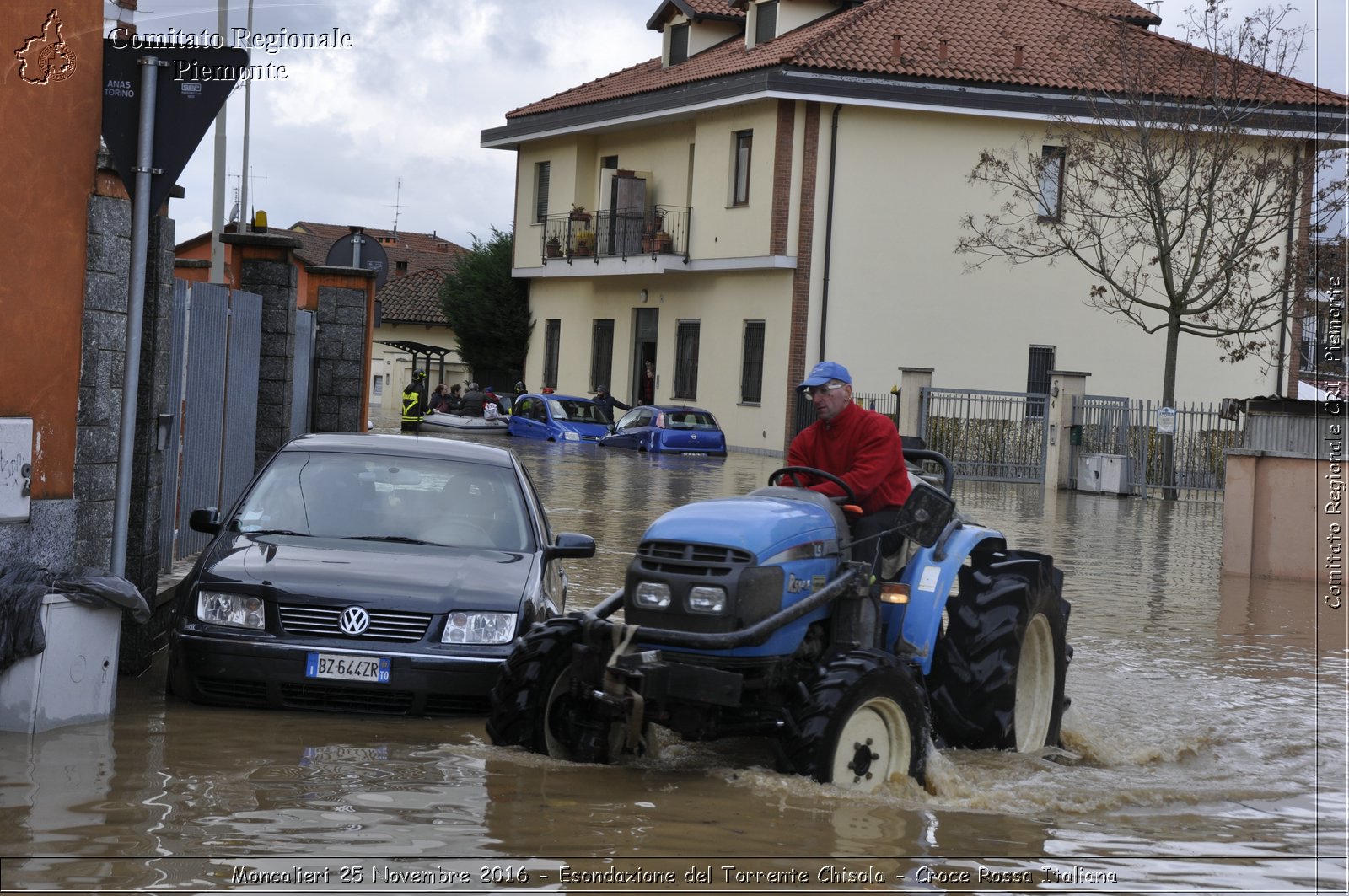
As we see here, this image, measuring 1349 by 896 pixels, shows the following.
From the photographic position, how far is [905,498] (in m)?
7.65

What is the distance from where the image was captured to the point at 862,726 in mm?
6691

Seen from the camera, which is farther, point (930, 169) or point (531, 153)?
point (531, 153)

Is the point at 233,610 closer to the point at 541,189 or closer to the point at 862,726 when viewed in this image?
the point at 862,726

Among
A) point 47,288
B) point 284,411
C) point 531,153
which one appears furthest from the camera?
point 531,153

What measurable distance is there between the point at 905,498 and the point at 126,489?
3.84m

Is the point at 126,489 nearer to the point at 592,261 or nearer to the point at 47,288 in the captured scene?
the point at 47,288

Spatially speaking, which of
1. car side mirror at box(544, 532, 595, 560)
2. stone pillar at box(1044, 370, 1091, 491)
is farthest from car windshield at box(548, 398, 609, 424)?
car side mirror at box(544, 532, 595, 560)

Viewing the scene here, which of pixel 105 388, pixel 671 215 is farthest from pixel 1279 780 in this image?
pixel 671 215

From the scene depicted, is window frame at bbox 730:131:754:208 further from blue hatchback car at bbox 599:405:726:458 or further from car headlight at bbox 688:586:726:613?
car headlight at bbox 688:586:726:613

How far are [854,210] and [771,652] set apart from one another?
3455 cm

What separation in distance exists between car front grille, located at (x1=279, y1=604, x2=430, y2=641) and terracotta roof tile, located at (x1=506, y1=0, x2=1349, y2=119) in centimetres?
3144

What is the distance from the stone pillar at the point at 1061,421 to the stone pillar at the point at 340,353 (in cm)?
1726

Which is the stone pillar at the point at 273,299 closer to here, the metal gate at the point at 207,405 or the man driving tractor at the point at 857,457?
the metal gate at the point at 207,405

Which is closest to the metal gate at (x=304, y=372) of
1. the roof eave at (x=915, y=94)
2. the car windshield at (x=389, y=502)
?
the car windshield at (x=389, y=502)
